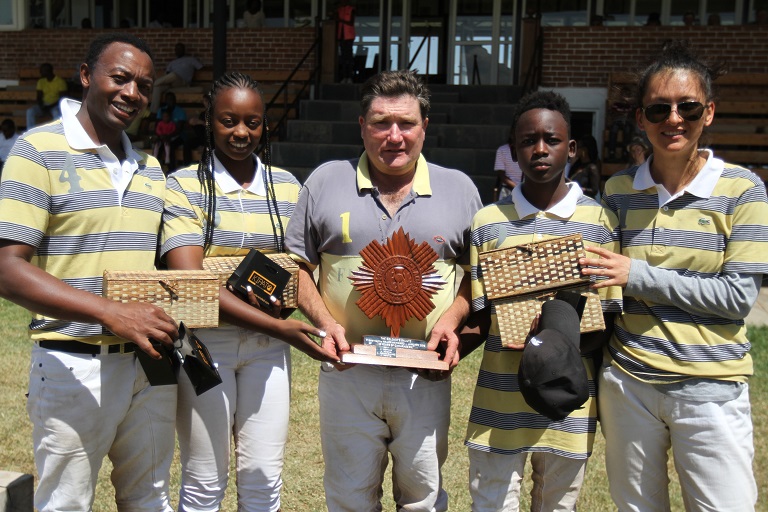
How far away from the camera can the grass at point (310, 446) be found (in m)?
4.74

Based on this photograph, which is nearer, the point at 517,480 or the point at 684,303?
the point at 684,303

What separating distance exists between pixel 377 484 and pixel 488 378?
686mm

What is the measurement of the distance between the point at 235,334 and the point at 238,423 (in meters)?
0.39

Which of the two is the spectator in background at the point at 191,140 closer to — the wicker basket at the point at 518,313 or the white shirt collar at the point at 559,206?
the white shirt collar at the point at 559,206

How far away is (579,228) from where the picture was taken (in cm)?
332

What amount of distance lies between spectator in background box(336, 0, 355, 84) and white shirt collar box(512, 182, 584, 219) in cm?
1310

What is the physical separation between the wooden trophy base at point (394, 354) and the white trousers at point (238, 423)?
0.45 m

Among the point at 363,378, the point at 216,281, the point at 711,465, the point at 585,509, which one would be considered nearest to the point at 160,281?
the point at 216,281

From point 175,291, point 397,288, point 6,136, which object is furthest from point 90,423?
point 6,136

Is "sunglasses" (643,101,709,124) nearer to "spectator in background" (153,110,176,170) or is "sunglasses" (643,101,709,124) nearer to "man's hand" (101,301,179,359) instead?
"man's hand" (101,301,179,359)

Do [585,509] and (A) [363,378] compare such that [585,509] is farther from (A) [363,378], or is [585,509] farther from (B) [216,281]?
(B) [216,281]

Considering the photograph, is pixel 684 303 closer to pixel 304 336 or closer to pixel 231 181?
pixel 304 336

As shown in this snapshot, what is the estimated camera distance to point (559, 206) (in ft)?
11.0

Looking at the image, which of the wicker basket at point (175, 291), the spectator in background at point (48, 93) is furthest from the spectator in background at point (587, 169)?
the spectator in background at point (48, 93)
